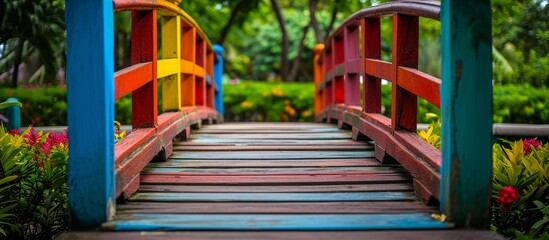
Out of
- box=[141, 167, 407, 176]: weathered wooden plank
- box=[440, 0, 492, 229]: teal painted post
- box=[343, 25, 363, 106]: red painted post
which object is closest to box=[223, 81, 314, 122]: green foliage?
box=[343, 25, 363, 106]: red painted post

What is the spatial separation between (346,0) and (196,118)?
772 centimetres

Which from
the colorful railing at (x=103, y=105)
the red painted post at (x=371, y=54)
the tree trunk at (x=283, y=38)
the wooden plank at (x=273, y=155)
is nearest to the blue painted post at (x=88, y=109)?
the colorful railing at (x=103, y=105)

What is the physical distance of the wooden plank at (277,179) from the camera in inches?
158

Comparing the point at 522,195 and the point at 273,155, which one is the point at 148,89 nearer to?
the point at 273,155

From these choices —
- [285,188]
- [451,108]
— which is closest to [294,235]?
[285,188]

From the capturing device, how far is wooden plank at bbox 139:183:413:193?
385 centimetres

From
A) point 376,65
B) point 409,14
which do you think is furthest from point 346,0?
point 409,14

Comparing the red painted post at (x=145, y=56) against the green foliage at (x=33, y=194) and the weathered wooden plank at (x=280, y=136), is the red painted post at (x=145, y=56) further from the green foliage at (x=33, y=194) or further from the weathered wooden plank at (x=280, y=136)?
the weathered wooden plank at (x=280, y=136)

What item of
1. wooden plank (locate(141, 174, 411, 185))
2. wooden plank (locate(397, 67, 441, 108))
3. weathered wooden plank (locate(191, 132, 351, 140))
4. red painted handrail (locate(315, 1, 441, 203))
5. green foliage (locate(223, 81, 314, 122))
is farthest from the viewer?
green foliage (locate(223, 81, 314, 122))

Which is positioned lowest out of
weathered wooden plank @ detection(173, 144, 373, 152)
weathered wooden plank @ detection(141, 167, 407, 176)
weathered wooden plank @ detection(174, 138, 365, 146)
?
weathered wooden plank @ detection(141, 167, 407, 176)

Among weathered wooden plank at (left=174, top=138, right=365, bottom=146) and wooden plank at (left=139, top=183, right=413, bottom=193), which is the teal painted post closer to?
wooden plank at (left=139, top=183, right=413, bottom=193)

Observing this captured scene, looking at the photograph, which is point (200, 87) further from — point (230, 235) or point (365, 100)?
point (230, 235)

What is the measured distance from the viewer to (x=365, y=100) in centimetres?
535

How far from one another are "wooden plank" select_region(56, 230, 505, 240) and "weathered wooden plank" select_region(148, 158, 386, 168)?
4.41ft
